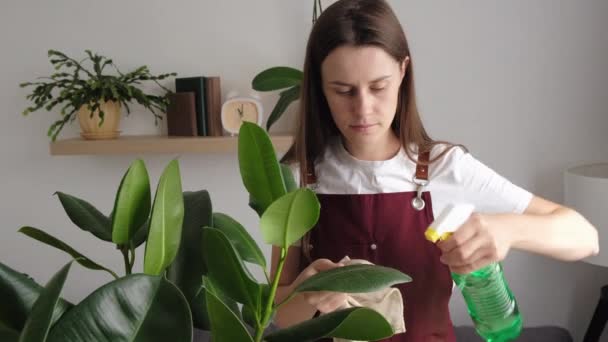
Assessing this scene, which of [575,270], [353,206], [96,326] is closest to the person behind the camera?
[96,326]

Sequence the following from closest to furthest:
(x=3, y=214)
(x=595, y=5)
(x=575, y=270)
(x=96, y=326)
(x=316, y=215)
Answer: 1. (x=96, y=326)
2. (x=316, y=215)
3. (x=595, y=5)
4. (x=575, y=270)
5. (x=3, y=214)

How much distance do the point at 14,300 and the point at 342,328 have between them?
0.26 metres

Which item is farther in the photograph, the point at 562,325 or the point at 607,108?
the point at 562,325

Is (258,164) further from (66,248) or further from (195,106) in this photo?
(195,106)

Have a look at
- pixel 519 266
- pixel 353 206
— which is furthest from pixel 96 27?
pixel 519 266

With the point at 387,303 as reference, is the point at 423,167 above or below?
above

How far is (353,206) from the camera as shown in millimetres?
1285

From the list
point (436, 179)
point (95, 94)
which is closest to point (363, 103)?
point (436, 179)

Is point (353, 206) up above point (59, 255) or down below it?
above

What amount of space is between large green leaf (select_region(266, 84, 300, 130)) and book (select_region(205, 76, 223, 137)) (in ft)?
1.13

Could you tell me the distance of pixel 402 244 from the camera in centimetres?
127

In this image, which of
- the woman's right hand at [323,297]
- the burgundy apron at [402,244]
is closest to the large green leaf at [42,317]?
the woman's right hand at [323,297]

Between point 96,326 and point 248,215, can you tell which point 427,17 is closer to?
point 248,215

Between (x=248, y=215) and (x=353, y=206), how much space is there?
151 centimetres
